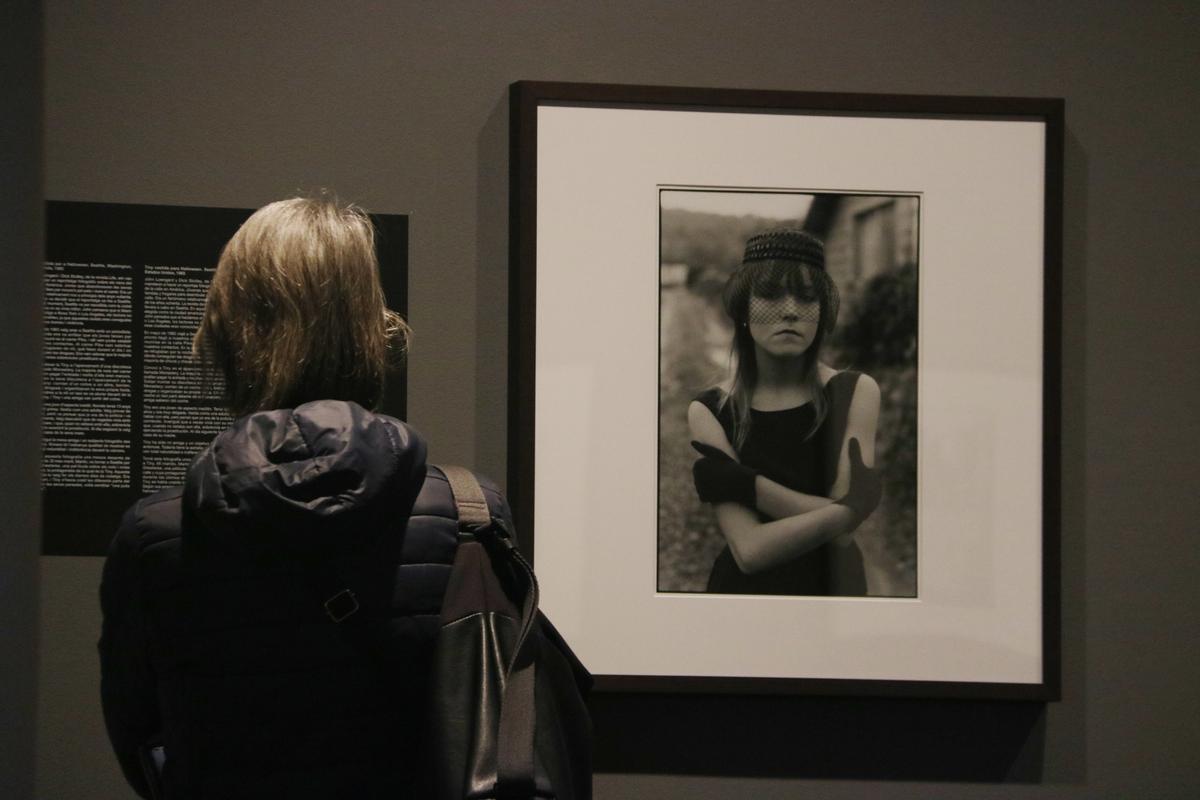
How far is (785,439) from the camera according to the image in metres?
1.52

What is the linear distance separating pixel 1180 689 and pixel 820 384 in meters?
0.76

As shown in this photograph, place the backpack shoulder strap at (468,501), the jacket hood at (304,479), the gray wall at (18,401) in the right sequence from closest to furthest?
the jacket hood at (304,479) < the backpack shoulder strap at (468,501) < the gray wall at (18,401)

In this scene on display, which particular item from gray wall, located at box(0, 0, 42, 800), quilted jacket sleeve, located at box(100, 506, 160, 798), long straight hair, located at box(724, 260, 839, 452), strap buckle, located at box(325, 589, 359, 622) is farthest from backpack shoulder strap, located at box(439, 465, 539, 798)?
gray wall, located at box(0, 0, 42, 800)

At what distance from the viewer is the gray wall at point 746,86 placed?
4.98 feet

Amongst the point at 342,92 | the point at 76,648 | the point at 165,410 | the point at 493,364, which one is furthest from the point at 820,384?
the point at 76,648

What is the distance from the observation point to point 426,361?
1.54 metres

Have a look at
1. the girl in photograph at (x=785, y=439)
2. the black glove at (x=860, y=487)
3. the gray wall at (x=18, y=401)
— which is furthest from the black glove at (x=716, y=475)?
the gray wall at (x=18, y=401)

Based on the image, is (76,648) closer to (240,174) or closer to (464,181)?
(240,174)

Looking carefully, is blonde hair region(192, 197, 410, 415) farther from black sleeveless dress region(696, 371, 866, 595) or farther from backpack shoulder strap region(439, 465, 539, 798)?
black sleeveless dress region(696, 371, 866, 595)

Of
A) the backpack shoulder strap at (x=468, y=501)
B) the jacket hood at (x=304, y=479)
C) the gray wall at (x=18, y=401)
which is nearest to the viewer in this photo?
the jacket hood at (x=304, y=479)

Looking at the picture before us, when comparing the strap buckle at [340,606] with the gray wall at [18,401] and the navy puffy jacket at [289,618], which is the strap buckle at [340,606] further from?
the gray wall at [18,401]

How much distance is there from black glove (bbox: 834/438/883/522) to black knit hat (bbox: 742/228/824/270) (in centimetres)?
29

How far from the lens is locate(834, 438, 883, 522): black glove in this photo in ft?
5.02

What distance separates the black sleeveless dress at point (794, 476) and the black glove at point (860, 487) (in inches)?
1.1
